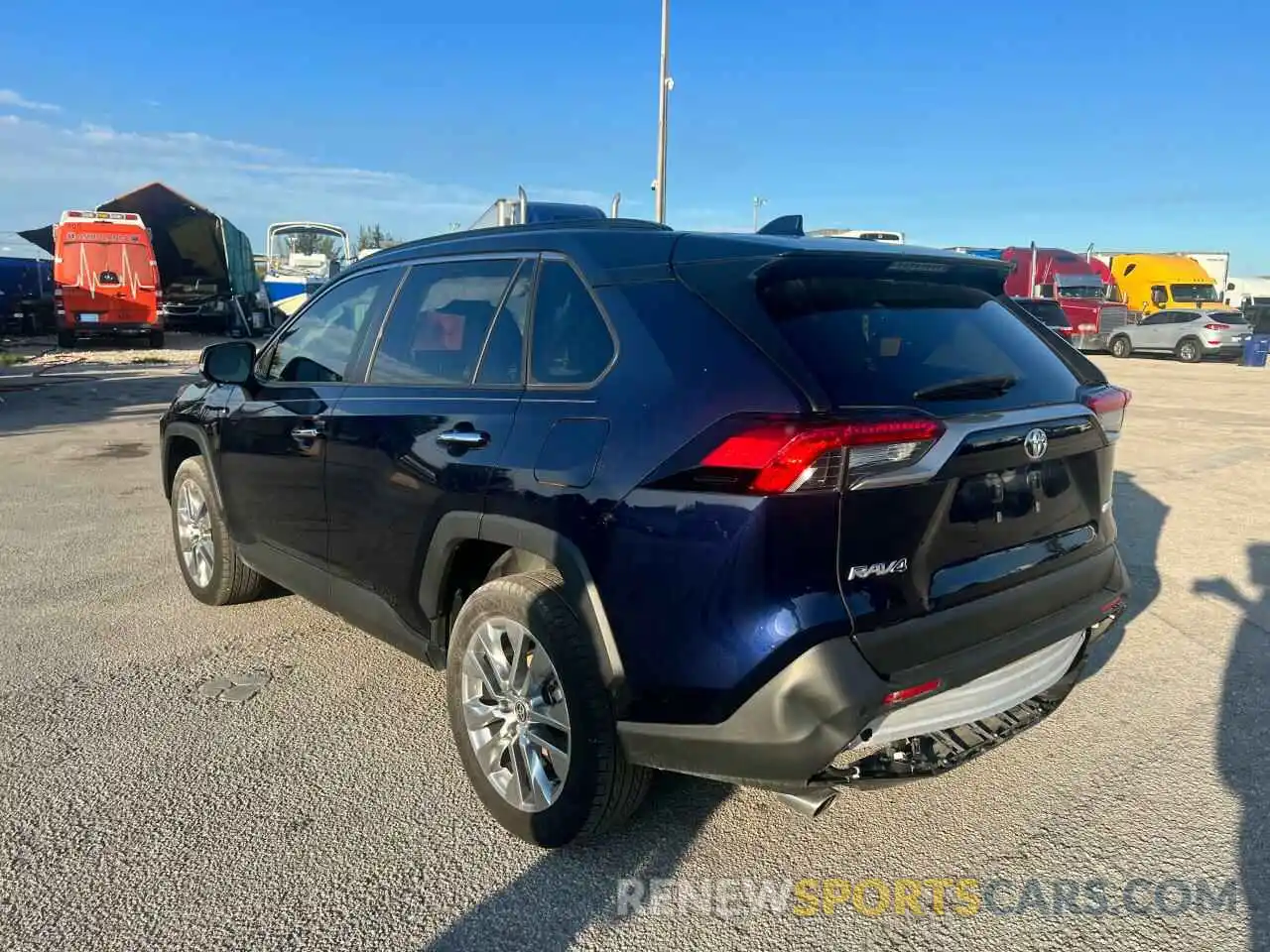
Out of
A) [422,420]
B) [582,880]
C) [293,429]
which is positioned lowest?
[582,880]

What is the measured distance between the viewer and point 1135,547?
20.0ft

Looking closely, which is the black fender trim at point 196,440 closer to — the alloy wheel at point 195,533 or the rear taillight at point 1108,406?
the alloy wheel at point 195,533

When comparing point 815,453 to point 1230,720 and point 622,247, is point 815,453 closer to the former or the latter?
point 622,247

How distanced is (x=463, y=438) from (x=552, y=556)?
1.88 feet

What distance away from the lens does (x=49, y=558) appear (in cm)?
554

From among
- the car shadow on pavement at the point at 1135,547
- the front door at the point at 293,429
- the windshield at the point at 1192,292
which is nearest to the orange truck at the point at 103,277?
the front door at the point at 293,429

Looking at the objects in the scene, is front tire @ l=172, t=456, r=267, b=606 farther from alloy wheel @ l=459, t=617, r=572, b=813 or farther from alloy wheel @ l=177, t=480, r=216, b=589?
alloy wheel @ l=459, t=617, r=572, b=813

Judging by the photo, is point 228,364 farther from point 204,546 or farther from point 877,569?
point 877,569

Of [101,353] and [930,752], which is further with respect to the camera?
[101,353]

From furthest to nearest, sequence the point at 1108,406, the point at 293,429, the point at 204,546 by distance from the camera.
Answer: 1. the point at 204,546
2. the point at 293,429
3. the point at 1108,406

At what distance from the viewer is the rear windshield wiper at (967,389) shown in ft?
8.12

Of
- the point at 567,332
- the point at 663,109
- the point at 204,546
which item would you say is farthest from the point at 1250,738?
the point at 663,109

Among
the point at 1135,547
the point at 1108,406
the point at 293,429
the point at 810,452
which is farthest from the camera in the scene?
the point at 1135,547

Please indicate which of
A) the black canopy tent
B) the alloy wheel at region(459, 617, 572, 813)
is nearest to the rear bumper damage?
the alloy wheel at region(459, 617, 572, 813)
